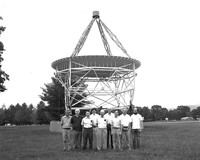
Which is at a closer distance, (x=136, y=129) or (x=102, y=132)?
(x=102, y=132)

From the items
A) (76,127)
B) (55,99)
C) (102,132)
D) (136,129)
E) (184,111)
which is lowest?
(102,132)

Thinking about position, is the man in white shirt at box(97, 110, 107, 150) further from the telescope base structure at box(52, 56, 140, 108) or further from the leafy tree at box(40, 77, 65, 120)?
the leafy tree at box(40, 77, 65, 120)

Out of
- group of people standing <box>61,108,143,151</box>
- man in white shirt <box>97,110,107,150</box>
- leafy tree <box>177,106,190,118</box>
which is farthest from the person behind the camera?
leafy tree <box>177,106,190,118</box>

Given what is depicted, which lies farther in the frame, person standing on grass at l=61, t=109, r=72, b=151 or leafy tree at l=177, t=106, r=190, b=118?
leafy tree at l=177, t=106, r=190, b=118

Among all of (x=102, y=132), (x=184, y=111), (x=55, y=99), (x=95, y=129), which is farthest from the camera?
(x=184, y=111)

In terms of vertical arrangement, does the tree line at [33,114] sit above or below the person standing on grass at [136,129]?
above

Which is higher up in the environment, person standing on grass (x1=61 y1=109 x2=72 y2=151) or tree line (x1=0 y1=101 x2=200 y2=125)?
tree line (x1=0 y1=101 x2=200 y2=125)

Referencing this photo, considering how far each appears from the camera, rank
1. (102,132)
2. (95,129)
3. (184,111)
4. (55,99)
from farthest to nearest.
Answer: (184,111) < (55,99) < (95,129) < (102,132)

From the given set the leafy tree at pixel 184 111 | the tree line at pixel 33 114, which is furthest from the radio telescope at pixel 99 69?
the leafy tree at pixel 184 111

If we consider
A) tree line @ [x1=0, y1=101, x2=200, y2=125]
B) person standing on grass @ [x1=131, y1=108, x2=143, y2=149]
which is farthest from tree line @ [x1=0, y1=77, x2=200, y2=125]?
person standing on grass @ [x1=131, y1=108, x2=143, y2=149]

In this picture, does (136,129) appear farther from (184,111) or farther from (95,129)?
(184,111)

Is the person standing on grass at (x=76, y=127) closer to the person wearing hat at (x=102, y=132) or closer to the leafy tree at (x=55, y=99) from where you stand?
the person wearing hat at (x=102, y=132)

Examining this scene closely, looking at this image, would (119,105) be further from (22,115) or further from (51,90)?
(22,115)

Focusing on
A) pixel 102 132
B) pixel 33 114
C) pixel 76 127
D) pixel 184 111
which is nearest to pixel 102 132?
pixel 102 132
